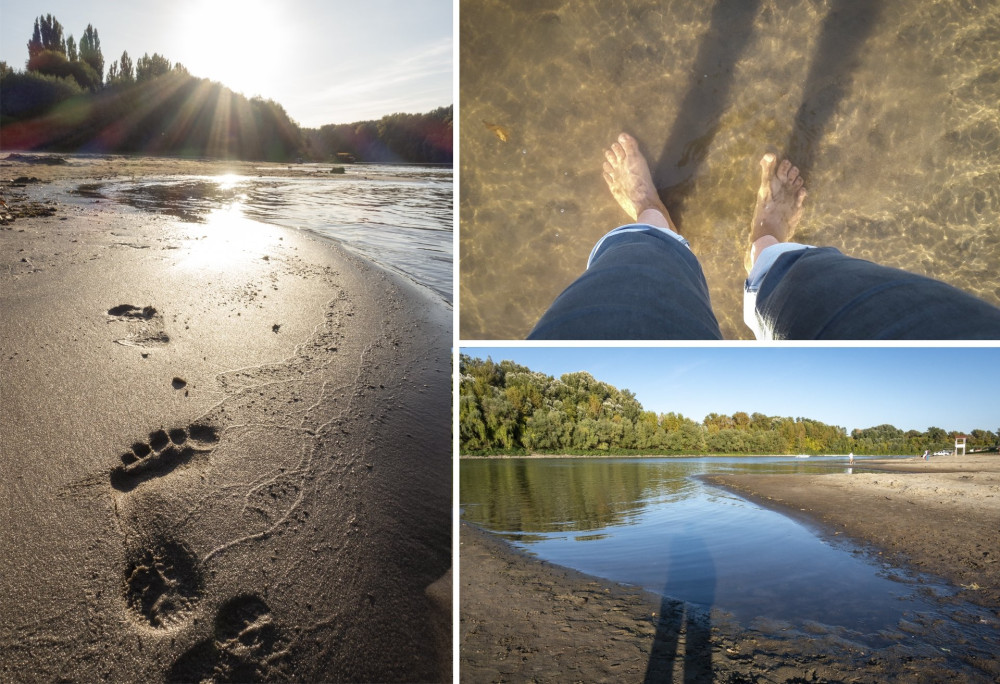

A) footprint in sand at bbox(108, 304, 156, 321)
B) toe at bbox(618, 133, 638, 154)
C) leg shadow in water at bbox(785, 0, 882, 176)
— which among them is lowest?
footprint in sand at bbox(108, 304, 156, 321)

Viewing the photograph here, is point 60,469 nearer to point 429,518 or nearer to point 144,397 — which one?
point 144,397

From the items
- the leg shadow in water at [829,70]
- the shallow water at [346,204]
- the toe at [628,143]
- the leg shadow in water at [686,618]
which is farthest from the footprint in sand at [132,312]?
the leg shadow in water at [829,70]

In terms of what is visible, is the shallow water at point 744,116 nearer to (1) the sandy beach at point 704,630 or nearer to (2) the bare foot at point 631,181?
(2) the bare foot at point 631,181

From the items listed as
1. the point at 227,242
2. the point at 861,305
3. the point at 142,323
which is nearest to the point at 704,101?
the point at 861,305

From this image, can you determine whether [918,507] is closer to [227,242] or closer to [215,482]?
[215,482]

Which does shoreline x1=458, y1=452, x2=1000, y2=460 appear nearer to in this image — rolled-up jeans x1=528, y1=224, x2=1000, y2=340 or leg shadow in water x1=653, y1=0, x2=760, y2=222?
rolled-up jeans x1=528, y1=224, x2=1000, y2=340

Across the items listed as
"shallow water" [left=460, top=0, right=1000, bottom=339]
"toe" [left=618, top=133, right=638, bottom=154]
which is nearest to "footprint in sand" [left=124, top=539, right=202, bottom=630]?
"shallow water" [left=460, top=0, right=1000, bottom=339]
